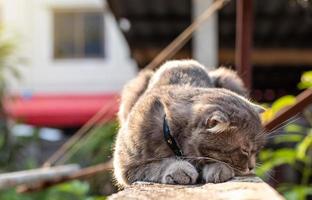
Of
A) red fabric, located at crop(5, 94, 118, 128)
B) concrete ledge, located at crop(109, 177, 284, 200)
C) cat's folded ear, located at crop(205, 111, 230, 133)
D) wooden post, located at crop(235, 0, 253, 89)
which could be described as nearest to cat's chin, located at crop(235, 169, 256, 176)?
cat's folded ear, located at crop(205, 111, 230, 133)

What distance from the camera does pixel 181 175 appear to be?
2324 millimetres

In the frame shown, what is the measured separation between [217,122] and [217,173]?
190 mm

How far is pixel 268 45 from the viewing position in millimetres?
9531

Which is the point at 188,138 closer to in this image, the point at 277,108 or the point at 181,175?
the point at 181,175

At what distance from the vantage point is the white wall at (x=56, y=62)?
13.8 metres

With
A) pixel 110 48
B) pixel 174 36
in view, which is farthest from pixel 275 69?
pixel 110 48

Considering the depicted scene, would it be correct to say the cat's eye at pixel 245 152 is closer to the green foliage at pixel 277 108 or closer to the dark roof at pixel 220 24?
the green foliage at pixel 277 108

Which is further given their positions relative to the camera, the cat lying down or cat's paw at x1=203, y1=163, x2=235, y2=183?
the cat lying down

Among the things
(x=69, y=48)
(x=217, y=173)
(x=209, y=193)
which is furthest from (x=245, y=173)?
(x=69, y=48)

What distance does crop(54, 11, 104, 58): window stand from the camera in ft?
47.4

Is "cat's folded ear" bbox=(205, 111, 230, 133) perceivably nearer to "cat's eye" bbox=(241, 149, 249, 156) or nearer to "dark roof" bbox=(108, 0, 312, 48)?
"cat's eye" bbox=(241, 149, 249, 156)

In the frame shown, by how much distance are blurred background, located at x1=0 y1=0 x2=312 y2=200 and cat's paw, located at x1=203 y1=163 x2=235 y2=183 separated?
0.65 meters

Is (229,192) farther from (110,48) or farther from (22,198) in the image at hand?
(110,48)

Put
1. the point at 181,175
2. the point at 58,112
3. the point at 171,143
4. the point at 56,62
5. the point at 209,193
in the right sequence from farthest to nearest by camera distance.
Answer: the point at 56,62 < the point at 58,112 < the point at 171,143 < the point at 181,175 < the point at 209,193
